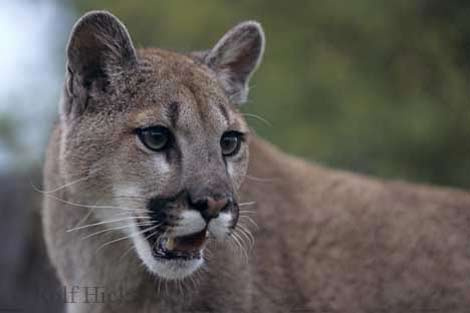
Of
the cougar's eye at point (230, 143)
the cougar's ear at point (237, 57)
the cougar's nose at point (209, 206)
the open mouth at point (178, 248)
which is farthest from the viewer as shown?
the cougar's ear at point (237, 57)

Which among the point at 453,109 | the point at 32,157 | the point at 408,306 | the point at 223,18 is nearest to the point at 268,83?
the point at 223,18

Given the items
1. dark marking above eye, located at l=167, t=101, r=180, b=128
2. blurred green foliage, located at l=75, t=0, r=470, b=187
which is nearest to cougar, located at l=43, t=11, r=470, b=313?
dark marking above eye, located at l=167, t=101, r=180, b=128

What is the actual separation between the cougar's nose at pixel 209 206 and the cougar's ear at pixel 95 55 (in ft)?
3.65

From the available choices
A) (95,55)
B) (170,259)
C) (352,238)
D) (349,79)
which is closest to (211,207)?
(170,259)

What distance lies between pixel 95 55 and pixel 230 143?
0.95 metres

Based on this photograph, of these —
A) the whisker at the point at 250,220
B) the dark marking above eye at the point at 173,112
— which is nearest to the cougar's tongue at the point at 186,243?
the dark marking above eye at the point at 173,112

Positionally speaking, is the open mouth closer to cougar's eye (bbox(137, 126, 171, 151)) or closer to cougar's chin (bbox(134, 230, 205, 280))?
cougar's chin (bbox(134, 230, 205, 280))

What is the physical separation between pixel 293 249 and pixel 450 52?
630 cm

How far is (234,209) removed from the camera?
15.6ft

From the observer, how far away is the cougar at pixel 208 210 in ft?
16.0

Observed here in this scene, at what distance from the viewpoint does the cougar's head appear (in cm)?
472

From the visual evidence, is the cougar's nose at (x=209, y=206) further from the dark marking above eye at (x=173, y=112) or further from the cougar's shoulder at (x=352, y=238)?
the cougar's shoulder at (x=352, y=238)

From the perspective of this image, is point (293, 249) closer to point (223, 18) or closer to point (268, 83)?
point (268, 83)

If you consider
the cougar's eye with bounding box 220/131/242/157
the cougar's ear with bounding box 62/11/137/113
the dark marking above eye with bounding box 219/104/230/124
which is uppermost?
the cougar's ear with bounding box 62/11/137/113
